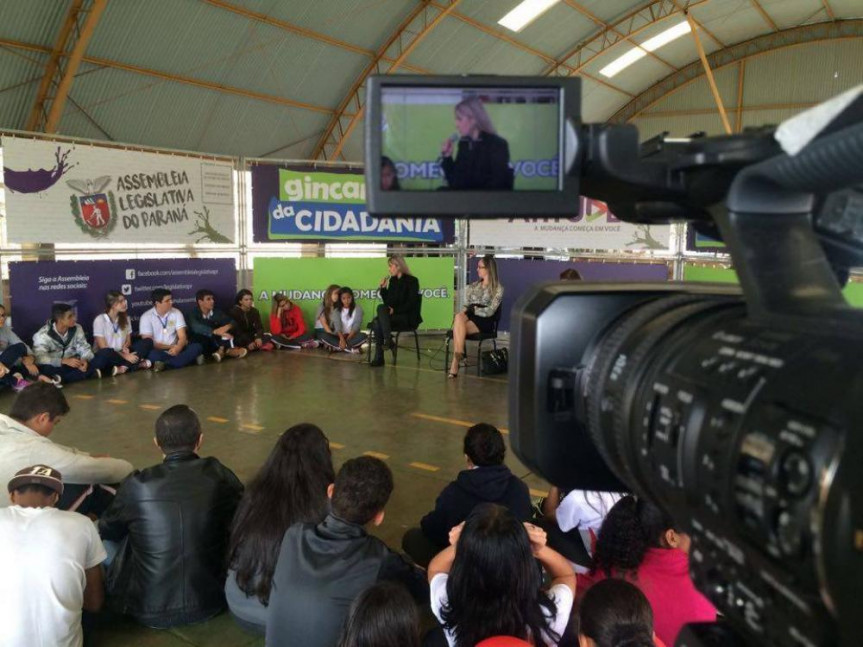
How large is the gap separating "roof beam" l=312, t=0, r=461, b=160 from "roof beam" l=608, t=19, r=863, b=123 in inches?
292

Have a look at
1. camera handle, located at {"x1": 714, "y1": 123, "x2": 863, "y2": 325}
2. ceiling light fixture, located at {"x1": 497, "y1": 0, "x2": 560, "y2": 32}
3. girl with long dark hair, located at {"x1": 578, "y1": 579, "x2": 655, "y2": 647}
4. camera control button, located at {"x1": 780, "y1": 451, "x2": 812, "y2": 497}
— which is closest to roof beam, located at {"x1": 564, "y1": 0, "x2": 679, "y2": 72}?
ceiling light fixture, located at {"x1": 497, "y1": 0, "x2": 560, "y2": 32}

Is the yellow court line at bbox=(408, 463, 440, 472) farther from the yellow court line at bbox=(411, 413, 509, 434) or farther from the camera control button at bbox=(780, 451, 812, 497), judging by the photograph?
the camera control button at bbox=(780, 451, 812, 497)

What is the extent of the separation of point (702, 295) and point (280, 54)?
1224 cm

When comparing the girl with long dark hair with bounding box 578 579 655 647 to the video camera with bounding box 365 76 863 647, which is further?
the girl with long dark hair with bounding box 578 579 655 647

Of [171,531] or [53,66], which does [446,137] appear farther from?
[53,66]

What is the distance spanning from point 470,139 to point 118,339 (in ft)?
24.7

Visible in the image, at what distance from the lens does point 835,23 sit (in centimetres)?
1653

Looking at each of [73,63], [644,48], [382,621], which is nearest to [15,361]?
[73,63]

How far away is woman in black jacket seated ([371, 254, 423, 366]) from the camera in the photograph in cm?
813

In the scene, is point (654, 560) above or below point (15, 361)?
below

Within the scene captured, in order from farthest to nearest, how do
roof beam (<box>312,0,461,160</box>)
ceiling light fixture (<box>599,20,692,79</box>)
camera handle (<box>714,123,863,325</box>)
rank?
ceiling light fixture (<box>599,20,692,79</box>), roof beam (<box>312,0,461,160</box>), camera handle (<box>714,123,863,325</box>)

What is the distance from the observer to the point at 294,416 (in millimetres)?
5945

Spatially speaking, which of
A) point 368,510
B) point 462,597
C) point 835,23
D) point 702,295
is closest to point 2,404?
point 368,510

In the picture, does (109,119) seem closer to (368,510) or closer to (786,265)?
(368,510)
